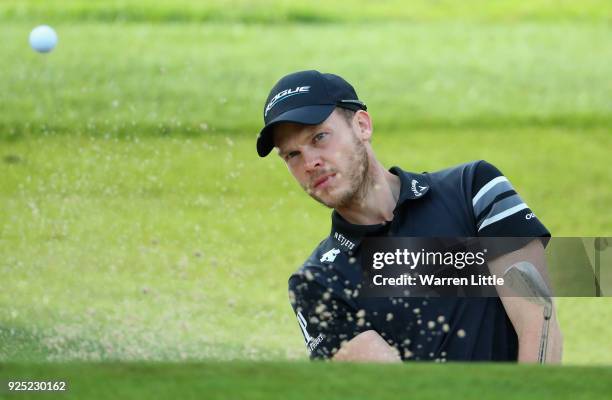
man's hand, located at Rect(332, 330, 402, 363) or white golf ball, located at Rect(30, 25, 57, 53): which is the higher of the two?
man's hand, located at Rect(332, 330, 402, 363)

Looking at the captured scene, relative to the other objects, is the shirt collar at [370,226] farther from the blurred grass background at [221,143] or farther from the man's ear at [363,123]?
the blurred grass background at [221,143]

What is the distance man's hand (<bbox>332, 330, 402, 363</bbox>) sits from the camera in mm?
2756

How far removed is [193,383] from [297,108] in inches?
34.1

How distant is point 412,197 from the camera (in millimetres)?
2891

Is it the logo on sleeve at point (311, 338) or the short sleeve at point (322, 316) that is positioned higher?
the short sleeve at point (322, 316)

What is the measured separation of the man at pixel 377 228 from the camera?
278cm

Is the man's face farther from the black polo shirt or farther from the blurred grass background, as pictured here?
the blurred grass background

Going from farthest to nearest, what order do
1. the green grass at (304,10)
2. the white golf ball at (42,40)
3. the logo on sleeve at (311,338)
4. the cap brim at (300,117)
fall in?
the green grass at (304,10) → the white golf ball at (42,40) → the logo on sleeve at (311,338) → the cap brim at (300,117)

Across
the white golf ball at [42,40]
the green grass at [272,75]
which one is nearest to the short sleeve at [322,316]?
the green grass at [272,75]

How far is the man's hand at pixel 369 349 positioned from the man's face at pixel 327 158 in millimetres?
296

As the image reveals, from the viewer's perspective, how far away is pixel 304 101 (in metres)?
2.86

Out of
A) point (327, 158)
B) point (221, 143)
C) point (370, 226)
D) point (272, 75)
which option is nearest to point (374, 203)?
point (370, 226)

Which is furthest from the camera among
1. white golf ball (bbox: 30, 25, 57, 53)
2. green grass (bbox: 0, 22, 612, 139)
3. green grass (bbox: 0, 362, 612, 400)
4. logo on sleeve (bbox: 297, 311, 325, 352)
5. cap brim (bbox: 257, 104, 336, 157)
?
green grass (bbox: 0, 22, 612, 139)

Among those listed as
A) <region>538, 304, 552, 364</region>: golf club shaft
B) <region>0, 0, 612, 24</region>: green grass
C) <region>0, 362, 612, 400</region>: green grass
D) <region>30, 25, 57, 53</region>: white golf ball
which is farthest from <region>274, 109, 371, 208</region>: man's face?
<region>0, 0, 612, 24</region>: green grass
